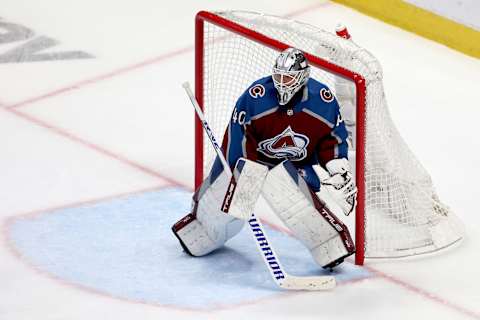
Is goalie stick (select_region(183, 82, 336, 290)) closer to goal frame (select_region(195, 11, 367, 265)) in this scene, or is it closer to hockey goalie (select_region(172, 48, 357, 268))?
hockey goalie (select_region(172, 48, 357, 268))

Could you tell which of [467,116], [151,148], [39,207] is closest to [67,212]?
[39,207]

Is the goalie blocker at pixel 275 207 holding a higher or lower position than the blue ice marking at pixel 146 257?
higher

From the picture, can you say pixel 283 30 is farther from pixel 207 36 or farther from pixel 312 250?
pixel 312 250

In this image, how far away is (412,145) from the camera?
6.79 metres

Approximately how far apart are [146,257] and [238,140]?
1.73 feet

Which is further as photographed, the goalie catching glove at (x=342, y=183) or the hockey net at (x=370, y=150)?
the hockey net at (x=370, y=150)

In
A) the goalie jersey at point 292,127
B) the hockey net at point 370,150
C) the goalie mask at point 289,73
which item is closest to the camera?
the goalie mask at point 289,73

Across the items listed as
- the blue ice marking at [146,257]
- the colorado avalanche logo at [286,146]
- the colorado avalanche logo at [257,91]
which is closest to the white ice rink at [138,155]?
the blue ice marking at [146,257]

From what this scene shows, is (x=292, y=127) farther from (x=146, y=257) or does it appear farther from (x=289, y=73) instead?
(x=146, y=257)

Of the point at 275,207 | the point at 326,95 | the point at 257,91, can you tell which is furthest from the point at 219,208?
the point at 326,95

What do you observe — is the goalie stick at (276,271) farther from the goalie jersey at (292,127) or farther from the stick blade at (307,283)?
the goalie jersey at (292,127)

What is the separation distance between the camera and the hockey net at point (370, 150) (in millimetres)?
5652

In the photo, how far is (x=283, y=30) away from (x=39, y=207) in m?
1.09

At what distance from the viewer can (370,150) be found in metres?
5.76
